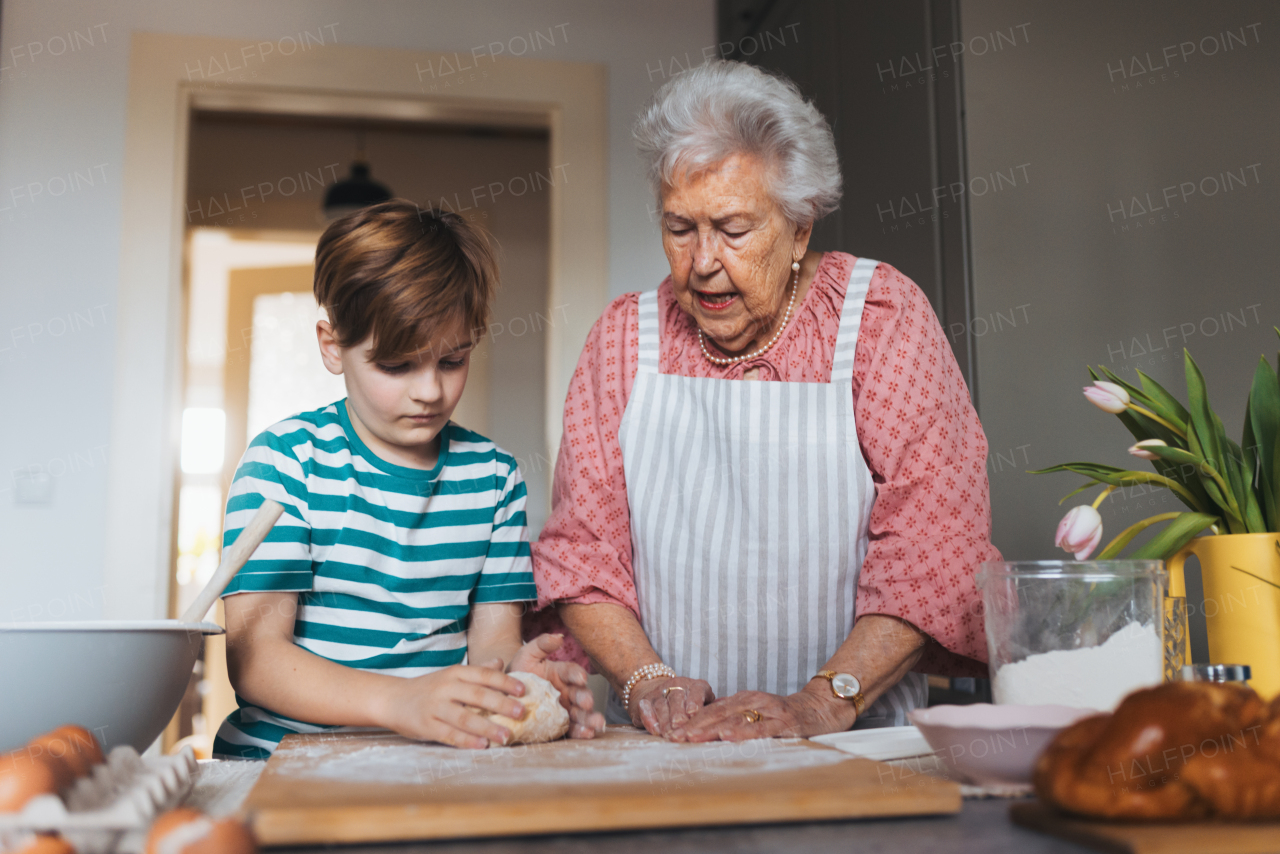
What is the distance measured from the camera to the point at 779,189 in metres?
1.13

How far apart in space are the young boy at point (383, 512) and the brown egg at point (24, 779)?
390mm

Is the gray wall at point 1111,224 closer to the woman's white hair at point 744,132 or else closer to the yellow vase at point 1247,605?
the woman's white hair at point 744,132

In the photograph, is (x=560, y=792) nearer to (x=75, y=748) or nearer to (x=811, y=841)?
(x=811, y=841)

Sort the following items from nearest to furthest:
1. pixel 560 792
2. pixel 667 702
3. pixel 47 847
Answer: pixel 47 847 < pixel 560 792 < pixel 667 702

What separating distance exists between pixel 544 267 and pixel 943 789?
4.13 meters

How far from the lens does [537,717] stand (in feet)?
2.63

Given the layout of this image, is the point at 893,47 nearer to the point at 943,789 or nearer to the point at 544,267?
the point at 943,789

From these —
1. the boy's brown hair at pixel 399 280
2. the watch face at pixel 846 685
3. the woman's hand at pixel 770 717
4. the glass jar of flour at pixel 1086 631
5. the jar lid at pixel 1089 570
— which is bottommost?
the woman's hand at pixel 770 717

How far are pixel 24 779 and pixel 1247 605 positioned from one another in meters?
0.89

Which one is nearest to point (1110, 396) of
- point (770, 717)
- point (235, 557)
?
point (770, 717)

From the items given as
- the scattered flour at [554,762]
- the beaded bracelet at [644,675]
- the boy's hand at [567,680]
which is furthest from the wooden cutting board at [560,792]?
the beaded bracelet at [644,675]

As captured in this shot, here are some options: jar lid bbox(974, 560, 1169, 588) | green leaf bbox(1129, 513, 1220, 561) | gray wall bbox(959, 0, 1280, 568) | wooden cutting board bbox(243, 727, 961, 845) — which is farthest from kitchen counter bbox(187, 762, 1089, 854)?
gray wall bbox(959, 0, 1280, 568)

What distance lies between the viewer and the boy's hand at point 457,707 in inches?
30.5

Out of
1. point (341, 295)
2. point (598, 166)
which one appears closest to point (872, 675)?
point (341, 295)
